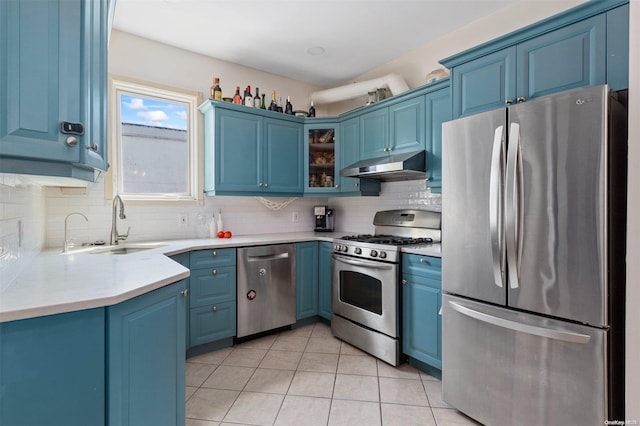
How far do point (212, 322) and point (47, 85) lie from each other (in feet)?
6.82

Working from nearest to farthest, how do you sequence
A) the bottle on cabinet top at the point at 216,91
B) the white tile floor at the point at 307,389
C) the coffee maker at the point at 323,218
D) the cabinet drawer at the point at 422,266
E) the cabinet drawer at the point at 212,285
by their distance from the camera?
the white tile floor at the point at 307,389, the cabinet drawer at the point at 422,266, the cabinet drawer at the point at 212,285, the bottle on cabinet top at the point at 216,91, the coffee maker at the point at 323,218

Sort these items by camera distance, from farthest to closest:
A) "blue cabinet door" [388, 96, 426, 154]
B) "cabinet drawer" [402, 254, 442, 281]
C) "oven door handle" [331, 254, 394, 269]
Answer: "blue cabinet door" [388, 96, 426, 154] < "oven door handle" [331, 254, 394, 269] < "cabinet drawer" [402, 254, 442, 281]

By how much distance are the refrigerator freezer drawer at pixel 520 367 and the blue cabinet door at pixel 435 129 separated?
1088 millimetres

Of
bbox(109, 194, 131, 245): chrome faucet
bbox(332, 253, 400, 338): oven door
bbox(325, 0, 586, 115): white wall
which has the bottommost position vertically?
bbox(332, 253, 400, 338): oven door

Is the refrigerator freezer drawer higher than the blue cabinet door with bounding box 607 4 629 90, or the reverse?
the blue cabinet door with bounding box 607 4 629 90

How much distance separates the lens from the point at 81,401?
1.07 meters

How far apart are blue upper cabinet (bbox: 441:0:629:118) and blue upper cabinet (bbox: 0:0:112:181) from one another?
2049mm

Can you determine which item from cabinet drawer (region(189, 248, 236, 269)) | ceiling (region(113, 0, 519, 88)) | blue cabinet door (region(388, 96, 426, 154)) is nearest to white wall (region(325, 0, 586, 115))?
ceiling (region(113, 0, 519, 88))

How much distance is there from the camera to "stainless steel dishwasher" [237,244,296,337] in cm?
281

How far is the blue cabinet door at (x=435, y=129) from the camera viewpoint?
2.53 meters

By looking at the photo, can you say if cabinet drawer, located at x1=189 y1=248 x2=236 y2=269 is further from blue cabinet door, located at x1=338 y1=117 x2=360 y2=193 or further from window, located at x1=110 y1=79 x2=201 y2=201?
blue cabinet door, located at x1=338 y1=117 x2=360 y2=193

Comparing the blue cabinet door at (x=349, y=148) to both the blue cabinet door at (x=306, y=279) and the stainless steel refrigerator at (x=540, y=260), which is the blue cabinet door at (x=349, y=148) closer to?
the blue cabinet door at (x=306, y=279)

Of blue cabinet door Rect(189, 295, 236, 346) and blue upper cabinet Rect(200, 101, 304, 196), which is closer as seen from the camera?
blue cabinet door Rect(189, 295, 236, 346)

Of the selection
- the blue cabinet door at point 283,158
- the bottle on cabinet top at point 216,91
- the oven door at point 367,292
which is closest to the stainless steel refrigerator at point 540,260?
the oven door at point 367,292
